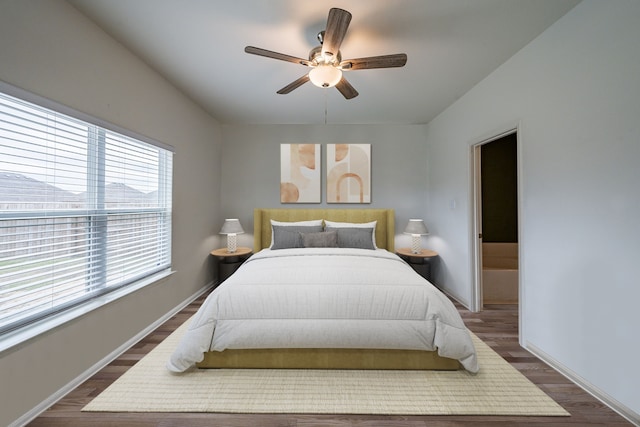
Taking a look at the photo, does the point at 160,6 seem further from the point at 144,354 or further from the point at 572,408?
the point at 572,408

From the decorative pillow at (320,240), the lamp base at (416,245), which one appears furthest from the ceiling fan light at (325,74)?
the lamp base at (416,245)

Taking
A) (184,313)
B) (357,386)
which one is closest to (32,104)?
(184,313)

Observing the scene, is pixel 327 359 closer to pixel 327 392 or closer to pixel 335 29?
pixel 327 392

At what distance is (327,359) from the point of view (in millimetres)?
1899

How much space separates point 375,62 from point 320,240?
81.9 inches

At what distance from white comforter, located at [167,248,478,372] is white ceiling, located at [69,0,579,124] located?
76.8 inches

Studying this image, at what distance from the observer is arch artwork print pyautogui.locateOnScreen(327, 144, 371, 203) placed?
4051mm

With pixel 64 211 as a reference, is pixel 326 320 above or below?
below

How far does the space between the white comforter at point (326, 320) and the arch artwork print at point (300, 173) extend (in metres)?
2.25

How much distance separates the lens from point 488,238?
3.98 m

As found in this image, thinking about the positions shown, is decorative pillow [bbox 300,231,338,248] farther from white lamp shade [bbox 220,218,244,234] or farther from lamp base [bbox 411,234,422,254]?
lamp base [bbox 411,234,422,254]

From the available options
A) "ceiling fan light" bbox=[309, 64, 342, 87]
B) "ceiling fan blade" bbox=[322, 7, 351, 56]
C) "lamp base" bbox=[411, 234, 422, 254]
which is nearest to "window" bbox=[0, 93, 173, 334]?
"ceiling fan light" bbox=[309, 64, 342, 87]

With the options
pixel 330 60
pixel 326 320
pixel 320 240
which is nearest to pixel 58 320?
pixel 326 320

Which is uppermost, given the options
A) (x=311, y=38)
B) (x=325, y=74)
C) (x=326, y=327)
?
(x=311, y=38)
